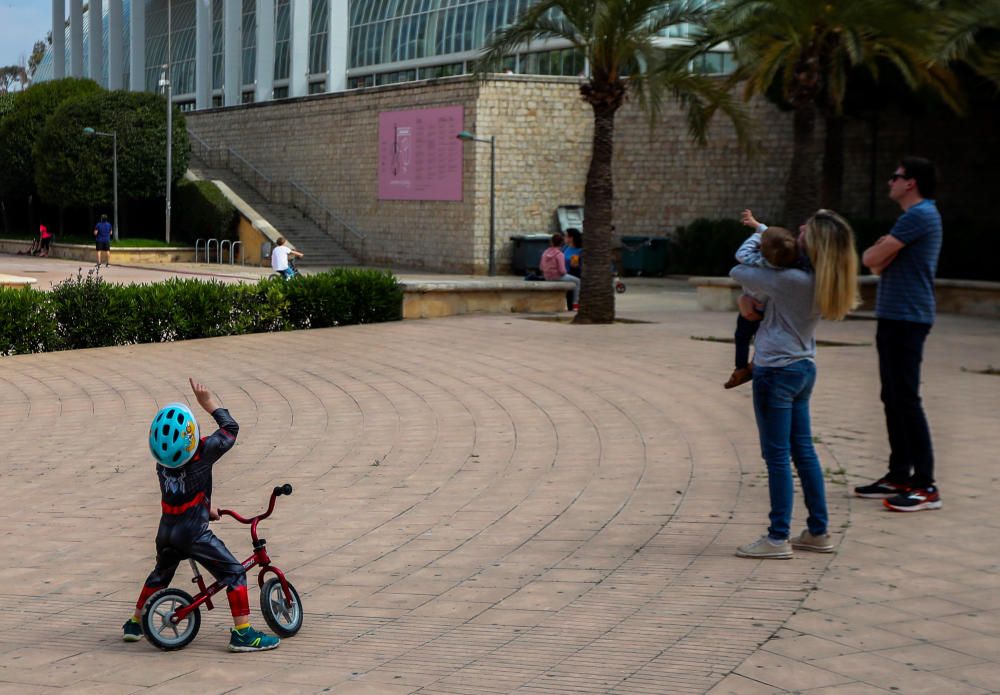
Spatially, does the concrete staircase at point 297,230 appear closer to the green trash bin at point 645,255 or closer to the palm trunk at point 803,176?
the green trash bin at point 645,255

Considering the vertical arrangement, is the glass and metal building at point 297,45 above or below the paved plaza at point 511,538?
above

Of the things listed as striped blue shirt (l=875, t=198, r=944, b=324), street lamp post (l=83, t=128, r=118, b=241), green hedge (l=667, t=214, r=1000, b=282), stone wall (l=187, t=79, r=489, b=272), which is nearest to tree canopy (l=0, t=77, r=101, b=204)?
street lamp post (l=83, t=128, r=118, b=241)

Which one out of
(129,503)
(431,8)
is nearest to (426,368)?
(129,503)

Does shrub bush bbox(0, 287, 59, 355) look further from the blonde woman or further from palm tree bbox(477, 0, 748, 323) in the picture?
the blonde woman

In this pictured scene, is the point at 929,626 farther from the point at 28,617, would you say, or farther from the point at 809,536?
the point at 28,617

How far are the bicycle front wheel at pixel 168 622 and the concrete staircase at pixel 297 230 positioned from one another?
3678cm

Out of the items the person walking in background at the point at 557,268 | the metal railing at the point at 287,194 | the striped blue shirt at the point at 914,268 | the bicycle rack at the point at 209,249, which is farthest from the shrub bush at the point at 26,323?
the bicycle rack at the point at 209,249

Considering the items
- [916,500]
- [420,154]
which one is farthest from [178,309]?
Answer: [420,154]

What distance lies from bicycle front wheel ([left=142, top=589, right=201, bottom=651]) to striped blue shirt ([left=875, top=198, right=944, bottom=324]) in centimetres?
399

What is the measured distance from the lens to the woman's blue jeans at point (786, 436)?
6.03m

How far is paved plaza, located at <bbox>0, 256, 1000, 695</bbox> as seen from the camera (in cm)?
470

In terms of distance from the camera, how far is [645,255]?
37.6 metres

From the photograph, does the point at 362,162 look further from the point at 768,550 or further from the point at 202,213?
the point at 768,550

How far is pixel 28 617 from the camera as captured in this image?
18.4 ft
